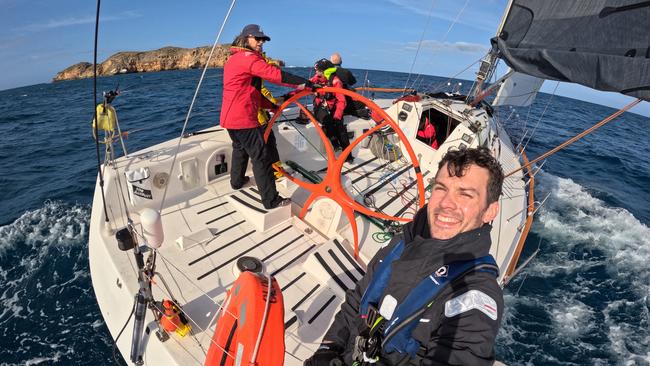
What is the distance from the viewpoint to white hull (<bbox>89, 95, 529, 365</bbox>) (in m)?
2.53

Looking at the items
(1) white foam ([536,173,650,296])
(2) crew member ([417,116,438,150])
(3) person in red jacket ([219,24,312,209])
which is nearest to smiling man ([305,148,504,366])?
(3) person in red jacket ([219,24,312,209])

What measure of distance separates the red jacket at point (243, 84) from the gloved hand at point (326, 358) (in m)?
2.31

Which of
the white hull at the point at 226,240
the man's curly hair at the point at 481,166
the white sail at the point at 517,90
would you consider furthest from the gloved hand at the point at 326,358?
→ the white sail at the point at 517,90

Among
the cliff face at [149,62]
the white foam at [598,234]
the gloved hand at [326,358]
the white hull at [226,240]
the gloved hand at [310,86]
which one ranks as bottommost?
the white foam at [598,234]

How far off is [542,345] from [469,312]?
3.58 metres

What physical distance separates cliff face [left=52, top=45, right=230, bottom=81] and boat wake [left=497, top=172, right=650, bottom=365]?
53676 millimetres

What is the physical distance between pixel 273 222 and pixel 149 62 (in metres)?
60.9

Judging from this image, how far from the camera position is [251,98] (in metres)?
3.32

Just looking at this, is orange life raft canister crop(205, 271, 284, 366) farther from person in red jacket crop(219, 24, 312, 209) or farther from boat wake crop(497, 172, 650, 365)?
boat wake crop(497, 172, 650, 365)

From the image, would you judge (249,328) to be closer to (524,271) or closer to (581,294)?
(524,271)

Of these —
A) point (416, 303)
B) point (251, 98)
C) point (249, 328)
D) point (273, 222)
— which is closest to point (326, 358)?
point (249, 328)

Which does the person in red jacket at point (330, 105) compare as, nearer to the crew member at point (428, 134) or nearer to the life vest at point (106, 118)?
the crew member at point (428, 134)

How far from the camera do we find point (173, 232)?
3.37 metres

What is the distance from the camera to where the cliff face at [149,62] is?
52.1 m
